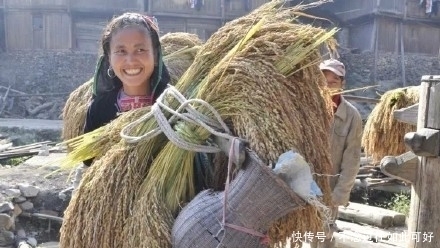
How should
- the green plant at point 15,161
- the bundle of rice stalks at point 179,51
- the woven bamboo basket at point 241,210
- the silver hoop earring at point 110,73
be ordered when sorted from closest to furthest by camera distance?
the woven bamboo basket at point 241,210, the silver hoop earring at point 110,73, the bundle of rice stalks at point 179,51, the green plant at point 15,161

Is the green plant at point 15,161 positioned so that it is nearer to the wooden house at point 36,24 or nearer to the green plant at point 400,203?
the green plant at point 400,203

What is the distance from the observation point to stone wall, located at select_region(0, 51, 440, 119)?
1614 centimetres

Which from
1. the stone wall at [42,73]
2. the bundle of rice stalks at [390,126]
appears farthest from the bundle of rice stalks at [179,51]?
the stone wall at [42,73]

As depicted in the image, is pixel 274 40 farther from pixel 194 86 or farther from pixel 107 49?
pixel 107 49

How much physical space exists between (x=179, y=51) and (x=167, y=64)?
31 cm

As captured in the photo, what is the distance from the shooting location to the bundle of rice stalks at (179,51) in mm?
2723

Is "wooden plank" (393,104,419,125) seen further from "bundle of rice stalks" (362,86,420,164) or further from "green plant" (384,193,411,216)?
A: "green plant" (384,193,411,216)

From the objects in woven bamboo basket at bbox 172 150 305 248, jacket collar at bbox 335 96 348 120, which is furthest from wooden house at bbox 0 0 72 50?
woven bamboo basket at bbox 172 150 305 248

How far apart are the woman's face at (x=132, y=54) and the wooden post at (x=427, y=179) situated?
1130 mm

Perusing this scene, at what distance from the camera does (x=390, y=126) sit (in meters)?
4.77

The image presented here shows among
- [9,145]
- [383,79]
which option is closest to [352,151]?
[9,145]

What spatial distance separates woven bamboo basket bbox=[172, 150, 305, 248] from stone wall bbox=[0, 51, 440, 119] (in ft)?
50.1

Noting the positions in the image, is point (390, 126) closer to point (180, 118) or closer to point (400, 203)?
point (400, 203)

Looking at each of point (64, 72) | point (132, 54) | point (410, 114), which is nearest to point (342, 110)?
point (410, 114)
